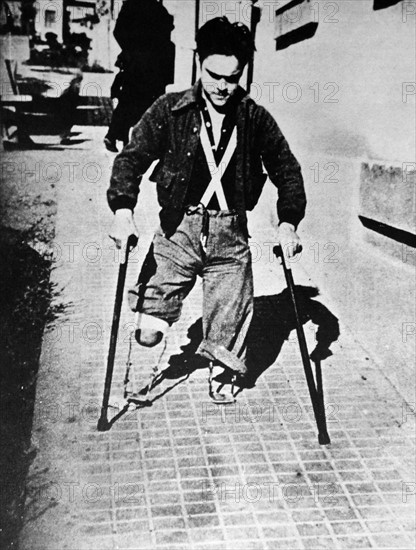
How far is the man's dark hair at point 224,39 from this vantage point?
3211 millimetres

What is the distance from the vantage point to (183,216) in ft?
11.6

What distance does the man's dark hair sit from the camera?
3211mm

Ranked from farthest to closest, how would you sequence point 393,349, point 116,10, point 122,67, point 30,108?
point 393,349
point 30,108
point 122,67
point 116,10

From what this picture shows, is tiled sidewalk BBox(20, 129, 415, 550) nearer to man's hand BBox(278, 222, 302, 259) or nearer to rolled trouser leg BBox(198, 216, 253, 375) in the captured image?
rolled trouser leg BBox(198, 216, 253, 375)

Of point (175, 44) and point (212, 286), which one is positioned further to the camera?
point (212, 286)

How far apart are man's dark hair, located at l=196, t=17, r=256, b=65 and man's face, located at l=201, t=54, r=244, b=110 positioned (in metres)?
0.03

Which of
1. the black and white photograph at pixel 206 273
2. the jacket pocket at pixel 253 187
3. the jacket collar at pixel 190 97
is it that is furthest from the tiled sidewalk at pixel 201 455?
the jacket pocket at pixel 253 187

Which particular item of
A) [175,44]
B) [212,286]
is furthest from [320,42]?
[212,286]

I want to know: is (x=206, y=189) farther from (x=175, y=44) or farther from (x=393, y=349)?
(x=393, y=349)

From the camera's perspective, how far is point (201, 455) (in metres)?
3.45

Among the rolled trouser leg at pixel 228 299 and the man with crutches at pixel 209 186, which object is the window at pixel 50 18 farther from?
the rolled trouser leg at pixel 228 299

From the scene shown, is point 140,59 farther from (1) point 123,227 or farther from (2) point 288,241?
(2) point 288,241

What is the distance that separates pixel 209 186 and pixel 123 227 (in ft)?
1.84

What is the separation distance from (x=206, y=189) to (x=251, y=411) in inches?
58.1
